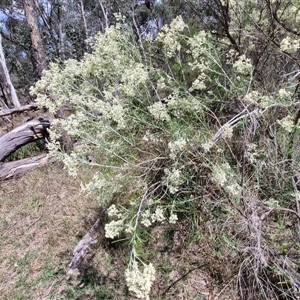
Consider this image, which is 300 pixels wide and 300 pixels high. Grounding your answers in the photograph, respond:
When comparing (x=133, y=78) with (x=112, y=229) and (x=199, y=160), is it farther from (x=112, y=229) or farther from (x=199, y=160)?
(x=112, y=229)

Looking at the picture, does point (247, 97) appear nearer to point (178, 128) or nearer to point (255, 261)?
point (178, 128)

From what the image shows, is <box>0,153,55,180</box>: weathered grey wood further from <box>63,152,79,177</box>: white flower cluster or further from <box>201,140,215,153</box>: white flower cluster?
<box>201,140,215,153</box>: white flower cluster

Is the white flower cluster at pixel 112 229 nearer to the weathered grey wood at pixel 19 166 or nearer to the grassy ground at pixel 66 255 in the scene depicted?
the grassy ground at pixel 66 255

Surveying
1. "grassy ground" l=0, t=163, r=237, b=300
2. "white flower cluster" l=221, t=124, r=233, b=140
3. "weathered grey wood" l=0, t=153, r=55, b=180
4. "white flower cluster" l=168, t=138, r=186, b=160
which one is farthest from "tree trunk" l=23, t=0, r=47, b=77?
"white flower cluster" l=221, t=124, r=233, b=140

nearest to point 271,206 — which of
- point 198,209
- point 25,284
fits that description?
point 198,209

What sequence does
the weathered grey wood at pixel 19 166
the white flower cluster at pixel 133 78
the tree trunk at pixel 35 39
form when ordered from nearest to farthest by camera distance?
the white flower cluster at pixel 133 78, the tree trunk at pixel 35 39, the weathered grey wood at pixel 19 166

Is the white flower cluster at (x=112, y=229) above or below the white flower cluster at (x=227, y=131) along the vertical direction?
below

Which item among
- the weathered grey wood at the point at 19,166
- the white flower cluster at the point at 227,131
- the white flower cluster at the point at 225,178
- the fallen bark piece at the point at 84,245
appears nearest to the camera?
the white flower cluster at the point at 225,178

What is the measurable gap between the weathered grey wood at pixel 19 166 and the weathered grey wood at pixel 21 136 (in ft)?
0.57

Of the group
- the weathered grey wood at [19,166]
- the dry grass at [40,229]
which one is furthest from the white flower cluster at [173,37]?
the weathered grey wood at [19,166]

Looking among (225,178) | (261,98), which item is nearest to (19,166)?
(225,178)

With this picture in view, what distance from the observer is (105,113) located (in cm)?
216

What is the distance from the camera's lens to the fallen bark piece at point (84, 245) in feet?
8.43

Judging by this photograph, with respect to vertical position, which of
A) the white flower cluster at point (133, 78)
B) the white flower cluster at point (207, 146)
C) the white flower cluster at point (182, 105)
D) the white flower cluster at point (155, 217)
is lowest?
the white flower cluster at point (155, 217)
